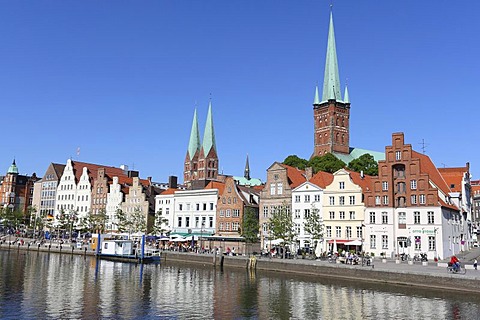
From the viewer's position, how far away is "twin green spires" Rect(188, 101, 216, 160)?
165000 mm

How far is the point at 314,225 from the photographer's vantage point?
7112 cm

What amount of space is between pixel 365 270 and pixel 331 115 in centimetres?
10579

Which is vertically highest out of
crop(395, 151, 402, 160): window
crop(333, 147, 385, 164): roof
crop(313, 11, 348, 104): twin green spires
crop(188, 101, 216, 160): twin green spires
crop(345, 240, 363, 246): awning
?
crop(313, 11, 348, 104): twin green spires

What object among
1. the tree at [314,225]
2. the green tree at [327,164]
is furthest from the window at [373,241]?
the green tree at [327,164]

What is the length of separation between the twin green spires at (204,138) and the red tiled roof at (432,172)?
92.1 meters

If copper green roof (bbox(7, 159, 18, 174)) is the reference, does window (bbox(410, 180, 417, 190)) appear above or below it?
below

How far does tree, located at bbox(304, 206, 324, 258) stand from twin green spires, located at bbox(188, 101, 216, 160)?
9131cm

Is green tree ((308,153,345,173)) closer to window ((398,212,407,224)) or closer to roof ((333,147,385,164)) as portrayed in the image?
window ((398,212,407,224))

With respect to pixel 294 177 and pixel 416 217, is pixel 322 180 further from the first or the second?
pixel 416 217

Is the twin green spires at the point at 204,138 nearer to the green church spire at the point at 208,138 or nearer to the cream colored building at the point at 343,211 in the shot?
the green church spire at the point at 208,138

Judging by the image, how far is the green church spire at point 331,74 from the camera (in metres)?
151

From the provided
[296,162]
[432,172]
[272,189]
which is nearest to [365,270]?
[432,172]

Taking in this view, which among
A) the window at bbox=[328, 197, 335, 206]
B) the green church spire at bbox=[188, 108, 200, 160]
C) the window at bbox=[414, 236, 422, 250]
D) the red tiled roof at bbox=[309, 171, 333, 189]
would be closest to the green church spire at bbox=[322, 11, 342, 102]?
Answer: the green church spire at bbox=[188, 108, 200, 160]

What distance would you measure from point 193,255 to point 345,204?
79.1ft
